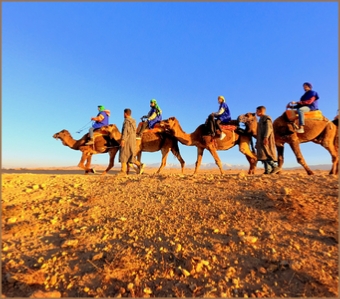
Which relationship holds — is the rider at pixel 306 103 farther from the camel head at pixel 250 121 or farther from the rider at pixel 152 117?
the rider at pixel 152 117

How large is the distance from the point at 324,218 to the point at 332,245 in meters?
0.73

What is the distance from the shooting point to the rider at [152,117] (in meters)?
12.4

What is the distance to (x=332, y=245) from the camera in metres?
3.62

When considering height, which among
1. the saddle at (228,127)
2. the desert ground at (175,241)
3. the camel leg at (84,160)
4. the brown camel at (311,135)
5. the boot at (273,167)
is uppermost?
the saddle at (228,127)

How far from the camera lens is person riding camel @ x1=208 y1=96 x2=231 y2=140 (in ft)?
36.1

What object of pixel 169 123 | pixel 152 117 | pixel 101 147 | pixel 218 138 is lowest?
pixel 101 147

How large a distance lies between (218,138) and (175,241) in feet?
25.6

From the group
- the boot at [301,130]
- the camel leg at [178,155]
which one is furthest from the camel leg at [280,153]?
the camel leg at [178,155]

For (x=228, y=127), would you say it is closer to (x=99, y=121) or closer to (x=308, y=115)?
(x=308, y=115)

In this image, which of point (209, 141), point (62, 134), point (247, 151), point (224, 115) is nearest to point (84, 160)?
point (62, 134)

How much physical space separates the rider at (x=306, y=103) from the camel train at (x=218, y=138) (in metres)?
0.19

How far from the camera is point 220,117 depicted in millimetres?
11289

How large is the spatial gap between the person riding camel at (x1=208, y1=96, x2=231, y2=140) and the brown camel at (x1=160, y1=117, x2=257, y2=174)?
34cm

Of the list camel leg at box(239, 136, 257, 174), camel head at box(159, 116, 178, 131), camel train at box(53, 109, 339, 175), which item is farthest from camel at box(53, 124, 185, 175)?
camel leg at box(239, 136, 257, 174)
